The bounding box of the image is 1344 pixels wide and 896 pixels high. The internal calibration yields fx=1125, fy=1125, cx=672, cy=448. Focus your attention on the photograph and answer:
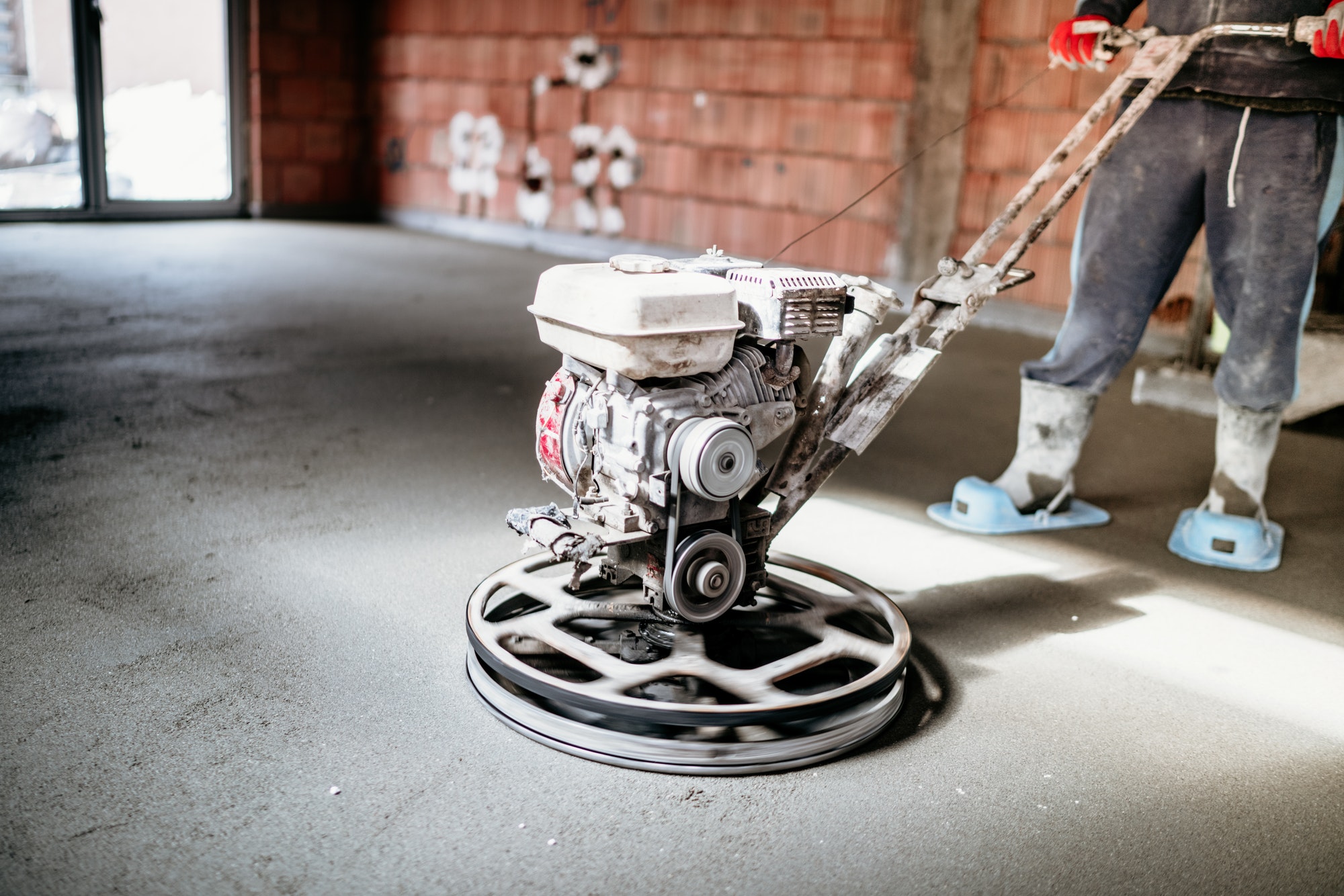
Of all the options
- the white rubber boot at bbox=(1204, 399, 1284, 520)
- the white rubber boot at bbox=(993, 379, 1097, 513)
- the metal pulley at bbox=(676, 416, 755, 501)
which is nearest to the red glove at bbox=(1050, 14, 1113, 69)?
the white rubber boot at bbox=(993, 379, 1097, 513)

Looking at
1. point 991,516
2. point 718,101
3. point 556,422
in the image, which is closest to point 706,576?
point 556,422

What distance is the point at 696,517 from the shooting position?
2.09 meters

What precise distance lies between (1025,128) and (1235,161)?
4.01 metres

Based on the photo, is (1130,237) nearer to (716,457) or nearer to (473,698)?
(716,457)

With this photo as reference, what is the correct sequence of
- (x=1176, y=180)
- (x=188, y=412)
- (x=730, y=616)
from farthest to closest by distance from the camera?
(x=188, y=412)
(x=1176, y=180)
(x=730, y=616)

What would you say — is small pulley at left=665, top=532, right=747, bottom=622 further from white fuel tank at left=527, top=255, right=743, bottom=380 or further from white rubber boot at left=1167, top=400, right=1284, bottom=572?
white rubber boot at left=1167, top=400, right=1284, bottom=572

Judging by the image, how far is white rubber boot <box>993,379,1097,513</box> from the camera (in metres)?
3.32

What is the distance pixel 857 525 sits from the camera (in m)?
3.33

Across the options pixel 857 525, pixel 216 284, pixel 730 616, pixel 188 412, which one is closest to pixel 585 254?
pixel 216 284

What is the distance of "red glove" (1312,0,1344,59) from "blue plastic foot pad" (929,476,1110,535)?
1.40 m

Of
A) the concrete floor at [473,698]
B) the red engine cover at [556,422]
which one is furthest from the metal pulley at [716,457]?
the concrete floor at [473,698]

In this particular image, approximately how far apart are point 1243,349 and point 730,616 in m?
1.74

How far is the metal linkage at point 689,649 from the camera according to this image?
78.0 inches

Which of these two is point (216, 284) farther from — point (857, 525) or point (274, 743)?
point (274, 743)
